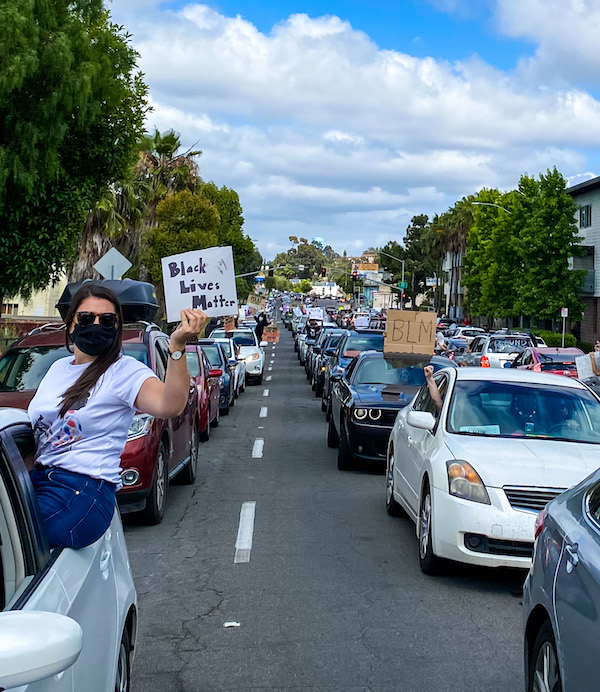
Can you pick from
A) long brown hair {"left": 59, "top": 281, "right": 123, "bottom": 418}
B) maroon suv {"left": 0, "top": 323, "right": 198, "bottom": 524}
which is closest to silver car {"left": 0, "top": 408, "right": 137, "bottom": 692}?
long brown hair {"left": 59, "top": 281, "right": 123, "bottom": 418}

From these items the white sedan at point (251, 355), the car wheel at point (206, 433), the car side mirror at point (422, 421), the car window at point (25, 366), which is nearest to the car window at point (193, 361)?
the car wheel at point (206, 433)

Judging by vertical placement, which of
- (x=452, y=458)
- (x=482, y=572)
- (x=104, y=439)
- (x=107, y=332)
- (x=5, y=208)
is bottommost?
(x=482, y=572)

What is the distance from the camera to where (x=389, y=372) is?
45.4ft

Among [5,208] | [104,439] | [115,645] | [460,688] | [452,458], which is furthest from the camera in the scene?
[5,208]

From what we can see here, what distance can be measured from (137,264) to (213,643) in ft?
127

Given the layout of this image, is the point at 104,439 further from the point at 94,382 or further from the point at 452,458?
the point at 452,458

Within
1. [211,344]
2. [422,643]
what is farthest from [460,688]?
[211,344]

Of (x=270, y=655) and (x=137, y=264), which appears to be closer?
(x=270, y=655)

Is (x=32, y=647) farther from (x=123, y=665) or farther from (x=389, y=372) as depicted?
(x=389, y=372)

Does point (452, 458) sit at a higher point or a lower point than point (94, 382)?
lower

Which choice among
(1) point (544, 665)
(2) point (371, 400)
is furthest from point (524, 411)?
(2) point (371, 400)

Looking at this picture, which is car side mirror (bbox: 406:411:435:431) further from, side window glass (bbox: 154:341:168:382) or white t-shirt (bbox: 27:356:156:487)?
white t-shirt (bbox: 27:356:156:487)

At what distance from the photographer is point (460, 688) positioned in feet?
16.8

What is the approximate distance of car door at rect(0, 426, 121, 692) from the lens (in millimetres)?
3000
